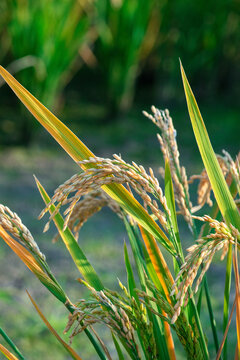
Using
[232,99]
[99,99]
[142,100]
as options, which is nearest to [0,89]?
[99,99]

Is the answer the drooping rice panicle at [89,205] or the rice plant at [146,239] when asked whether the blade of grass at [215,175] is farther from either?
the drooping rice panicle at [89,205]

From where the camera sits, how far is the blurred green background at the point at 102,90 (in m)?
2.62

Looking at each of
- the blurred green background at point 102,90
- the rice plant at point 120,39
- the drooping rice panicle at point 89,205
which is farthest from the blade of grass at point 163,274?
the rice plant at point 120,39

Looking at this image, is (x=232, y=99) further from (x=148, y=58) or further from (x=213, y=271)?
(x=213, y=271)

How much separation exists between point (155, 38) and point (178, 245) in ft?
12.7

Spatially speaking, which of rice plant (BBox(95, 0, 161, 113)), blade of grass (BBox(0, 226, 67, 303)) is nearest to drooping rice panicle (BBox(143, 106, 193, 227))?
blade of grass (BBox(0, 226, 67, 303))

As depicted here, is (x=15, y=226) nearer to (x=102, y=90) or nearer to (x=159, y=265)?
(x=159, y=265)

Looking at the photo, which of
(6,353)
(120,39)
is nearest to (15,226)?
(6,353)

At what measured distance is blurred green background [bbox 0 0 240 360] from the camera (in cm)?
262

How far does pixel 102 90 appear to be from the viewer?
196 inches

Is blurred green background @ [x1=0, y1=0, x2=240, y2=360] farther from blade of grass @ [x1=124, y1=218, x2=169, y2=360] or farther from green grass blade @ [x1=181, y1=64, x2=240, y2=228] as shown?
green grass blade @ [x1=181, y1=64, x2=240, y2=228]

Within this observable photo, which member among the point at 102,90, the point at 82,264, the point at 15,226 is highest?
the point at 102,90

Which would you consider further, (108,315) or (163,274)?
(163,274)

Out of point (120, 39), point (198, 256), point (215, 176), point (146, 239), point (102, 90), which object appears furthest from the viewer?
point (102, 90)
